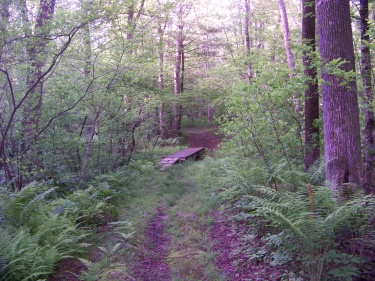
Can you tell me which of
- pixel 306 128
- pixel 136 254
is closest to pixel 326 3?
pixel 306 128

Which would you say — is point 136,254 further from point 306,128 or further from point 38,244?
point 306,128

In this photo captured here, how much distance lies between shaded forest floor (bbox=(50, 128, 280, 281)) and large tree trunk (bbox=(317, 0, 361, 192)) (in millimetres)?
1667

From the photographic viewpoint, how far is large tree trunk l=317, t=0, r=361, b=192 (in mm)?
4383

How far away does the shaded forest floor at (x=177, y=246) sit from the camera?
3.82 m

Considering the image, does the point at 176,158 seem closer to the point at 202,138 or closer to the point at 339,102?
the point at 339,102

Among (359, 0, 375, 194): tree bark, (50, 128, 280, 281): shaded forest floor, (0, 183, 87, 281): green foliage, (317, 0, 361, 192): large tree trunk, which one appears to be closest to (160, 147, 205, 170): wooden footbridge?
(50, 128, 280, 281): shaded forest floor

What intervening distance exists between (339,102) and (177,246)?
3346mm

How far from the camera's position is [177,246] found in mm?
4852

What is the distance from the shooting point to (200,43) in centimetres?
2184

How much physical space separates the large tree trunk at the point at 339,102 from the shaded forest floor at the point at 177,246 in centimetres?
167

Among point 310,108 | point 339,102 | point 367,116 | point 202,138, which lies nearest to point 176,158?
point 310,108

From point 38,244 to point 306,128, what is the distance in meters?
5.44

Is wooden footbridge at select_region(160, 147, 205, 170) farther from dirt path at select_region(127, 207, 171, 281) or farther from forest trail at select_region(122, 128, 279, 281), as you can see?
dirt path at select_region(127, 207, 171, 281)

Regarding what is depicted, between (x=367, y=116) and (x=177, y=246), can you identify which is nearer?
(x=177, y=246)
